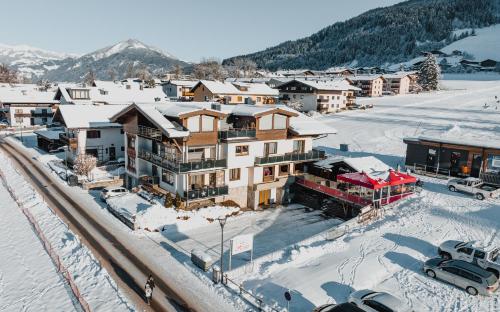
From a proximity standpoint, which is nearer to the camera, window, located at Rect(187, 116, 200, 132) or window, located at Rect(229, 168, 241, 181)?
window, located at Rect(187, 116, 200, 132)

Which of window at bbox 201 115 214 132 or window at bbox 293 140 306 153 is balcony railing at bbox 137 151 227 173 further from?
window at bbox 293 140 306 153

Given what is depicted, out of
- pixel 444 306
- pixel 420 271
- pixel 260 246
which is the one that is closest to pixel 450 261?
pixel 420 271

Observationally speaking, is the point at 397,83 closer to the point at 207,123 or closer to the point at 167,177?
the point at 207,123

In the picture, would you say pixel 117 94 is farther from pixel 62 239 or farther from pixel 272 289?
pixel 272 289

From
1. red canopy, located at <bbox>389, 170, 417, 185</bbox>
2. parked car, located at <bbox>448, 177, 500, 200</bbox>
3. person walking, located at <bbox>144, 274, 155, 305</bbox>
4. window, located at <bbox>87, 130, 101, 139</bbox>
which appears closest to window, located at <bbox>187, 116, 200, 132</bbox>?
person walking, located at <bbox>144, 274, 155, 305</bbox>

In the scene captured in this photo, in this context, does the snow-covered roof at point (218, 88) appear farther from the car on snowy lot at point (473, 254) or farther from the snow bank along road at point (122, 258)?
the car on snowy lot at point (473, 254)

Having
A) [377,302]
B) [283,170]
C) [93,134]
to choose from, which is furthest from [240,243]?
[93,134]
